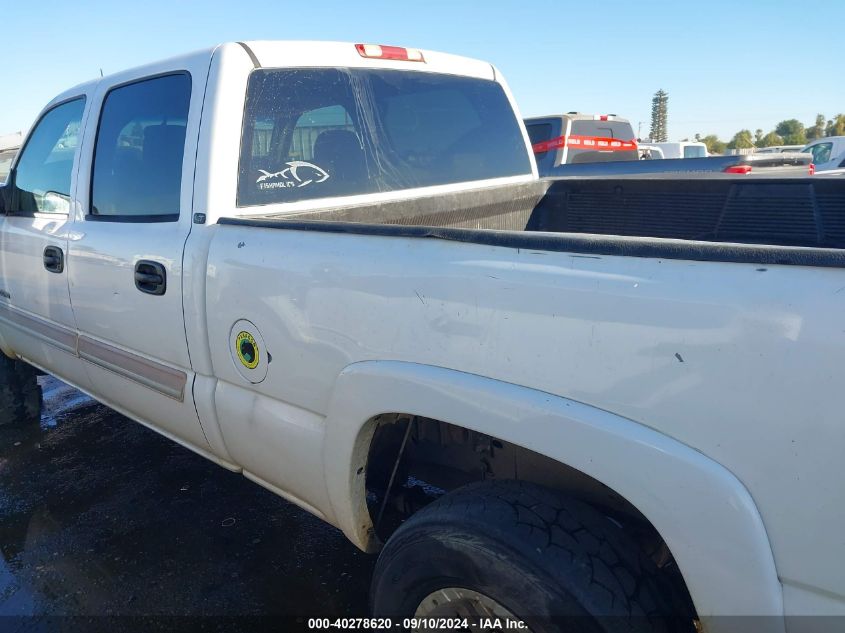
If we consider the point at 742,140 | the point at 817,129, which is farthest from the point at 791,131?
the point at 742,140

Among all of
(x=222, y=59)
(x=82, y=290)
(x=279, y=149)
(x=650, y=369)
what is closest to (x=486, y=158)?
(x=279, y=149)

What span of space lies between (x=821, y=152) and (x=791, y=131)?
56.8 metres

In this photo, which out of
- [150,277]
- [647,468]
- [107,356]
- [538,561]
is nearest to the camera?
[647,468]

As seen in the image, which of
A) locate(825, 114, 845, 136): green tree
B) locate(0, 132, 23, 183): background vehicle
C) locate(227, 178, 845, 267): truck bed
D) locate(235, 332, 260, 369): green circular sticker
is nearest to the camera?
locate(235, 332, 260, 369): green circular sticker

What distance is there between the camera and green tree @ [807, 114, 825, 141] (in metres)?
58.1

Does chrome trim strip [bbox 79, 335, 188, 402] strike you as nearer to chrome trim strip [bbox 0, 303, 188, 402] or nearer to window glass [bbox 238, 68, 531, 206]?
chrome trim strip [bbox 0, 303, 188, 402]

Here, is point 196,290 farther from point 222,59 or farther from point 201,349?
point 222,59

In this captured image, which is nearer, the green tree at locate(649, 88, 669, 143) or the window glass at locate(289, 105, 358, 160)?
the window glass at locate(289, 105, 358, 160)

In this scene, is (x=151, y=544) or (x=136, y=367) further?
(x=151, y=544)

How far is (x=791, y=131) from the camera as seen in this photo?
60625 mm

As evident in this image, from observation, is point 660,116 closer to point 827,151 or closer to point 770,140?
point 770,140

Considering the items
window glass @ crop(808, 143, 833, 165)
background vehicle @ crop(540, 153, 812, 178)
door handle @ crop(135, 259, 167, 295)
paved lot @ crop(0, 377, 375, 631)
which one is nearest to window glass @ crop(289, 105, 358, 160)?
door handle @ crop(135, 259, 167, 295)

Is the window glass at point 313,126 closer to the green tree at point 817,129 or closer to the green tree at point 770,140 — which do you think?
the green tree at point 770,140

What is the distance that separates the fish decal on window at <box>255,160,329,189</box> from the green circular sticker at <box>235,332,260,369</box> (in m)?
0.69
